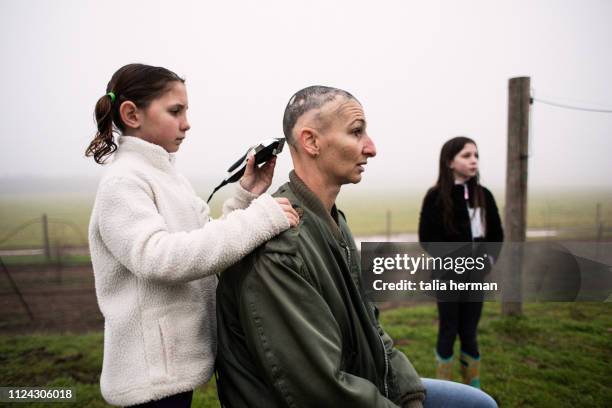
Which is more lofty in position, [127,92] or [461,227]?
[127,92]

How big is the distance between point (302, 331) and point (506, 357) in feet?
13.5

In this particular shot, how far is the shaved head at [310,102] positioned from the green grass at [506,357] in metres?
2.86

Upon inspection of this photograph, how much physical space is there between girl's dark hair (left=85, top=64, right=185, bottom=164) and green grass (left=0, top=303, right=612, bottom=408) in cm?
279

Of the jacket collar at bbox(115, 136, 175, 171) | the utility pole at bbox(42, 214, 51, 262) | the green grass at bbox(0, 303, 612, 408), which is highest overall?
the jacket collar at bbox(115, 136, 175, 171)

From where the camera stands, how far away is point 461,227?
12.4 feet

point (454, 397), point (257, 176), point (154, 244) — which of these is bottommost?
point (454, 397)

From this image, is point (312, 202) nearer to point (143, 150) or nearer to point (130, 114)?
point (143, 150)

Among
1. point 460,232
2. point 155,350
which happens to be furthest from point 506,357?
point 155,350

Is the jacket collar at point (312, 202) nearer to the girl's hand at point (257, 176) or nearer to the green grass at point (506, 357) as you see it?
the girl's hand at point (257, 176)

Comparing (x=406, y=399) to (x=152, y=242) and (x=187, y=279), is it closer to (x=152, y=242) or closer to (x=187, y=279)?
(x=187, y=279)

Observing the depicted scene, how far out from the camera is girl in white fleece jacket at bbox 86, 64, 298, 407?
1414 millimetres

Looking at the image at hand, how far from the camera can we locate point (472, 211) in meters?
3.83

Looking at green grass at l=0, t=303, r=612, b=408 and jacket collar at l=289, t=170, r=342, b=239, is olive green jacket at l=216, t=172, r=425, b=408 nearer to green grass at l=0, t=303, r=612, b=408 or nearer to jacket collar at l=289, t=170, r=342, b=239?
jacket collar at l=289, t=170, r=342, b=239

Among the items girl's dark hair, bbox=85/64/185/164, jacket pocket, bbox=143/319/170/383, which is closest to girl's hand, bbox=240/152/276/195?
girl's dark hair, bbox=85/64/185/164
